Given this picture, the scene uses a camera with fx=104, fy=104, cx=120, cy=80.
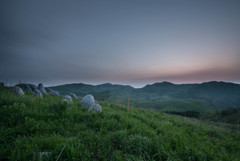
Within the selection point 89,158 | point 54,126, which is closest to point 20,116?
point 54,126

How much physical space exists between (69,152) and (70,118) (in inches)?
88.6

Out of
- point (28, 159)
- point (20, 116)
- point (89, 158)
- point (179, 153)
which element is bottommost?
point (179, 153)

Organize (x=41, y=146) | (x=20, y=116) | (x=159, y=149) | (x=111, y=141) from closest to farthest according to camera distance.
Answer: (x=41, y=146), (x=159, y=149), (x=111, y=141), (x=20, y=116)

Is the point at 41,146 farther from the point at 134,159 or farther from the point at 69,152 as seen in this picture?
the point at 134,159

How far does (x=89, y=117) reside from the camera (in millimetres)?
4410

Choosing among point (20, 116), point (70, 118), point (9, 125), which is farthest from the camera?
point (70, 118)

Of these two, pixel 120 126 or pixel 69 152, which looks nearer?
pixel 69 152

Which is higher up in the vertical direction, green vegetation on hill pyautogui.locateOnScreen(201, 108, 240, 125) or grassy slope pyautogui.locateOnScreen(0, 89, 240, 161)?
grassy slope pyautogui.locateOnScreen(0, 89, 240, 161)

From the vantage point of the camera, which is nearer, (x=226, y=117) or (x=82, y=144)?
(x=82, y=144)

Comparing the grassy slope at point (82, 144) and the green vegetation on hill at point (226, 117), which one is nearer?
the grassy slope at point (82, 144)

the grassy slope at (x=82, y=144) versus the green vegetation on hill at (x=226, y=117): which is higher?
the grassy slope at (x=82, y=144)

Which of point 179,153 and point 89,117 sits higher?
point 89,117

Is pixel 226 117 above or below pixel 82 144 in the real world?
below

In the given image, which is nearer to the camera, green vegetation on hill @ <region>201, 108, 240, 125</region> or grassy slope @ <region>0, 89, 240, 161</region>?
grassy slope @ <region>0, 89, 240, 161</region>
